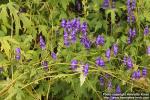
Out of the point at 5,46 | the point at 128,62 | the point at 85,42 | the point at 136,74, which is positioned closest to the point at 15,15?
the point at 5,46

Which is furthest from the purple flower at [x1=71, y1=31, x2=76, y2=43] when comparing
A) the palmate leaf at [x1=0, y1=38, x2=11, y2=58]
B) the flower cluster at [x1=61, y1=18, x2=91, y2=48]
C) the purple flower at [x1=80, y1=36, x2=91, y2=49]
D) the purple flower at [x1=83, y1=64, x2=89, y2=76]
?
the palmate leaf at [x1=0, y1=38, x2=11, y2=58]

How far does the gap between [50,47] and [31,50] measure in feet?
0.59

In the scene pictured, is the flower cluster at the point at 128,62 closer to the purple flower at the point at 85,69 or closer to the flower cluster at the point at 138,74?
the flower cluster at the point at 138,74

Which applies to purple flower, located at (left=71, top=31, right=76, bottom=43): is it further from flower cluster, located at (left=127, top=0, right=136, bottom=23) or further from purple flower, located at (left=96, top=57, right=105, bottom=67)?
flower cluster, located at (left=127, top=0, right=136, bottom=23)

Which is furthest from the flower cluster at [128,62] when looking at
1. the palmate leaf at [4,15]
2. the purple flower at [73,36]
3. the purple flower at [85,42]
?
the palmate leaf at [4,15]

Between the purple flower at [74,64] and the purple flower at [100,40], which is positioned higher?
the purple flower at [100,40]

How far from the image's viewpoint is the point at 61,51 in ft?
11.7

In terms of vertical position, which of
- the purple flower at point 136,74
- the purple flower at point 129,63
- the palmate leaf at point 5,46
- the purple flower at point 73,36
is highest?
the purple flower at point 73,36

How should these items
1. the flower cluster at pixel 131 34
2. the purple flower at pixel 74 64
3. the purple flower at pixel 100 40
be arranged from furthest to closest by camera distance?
the flower cluster at pixel 131 34
the purple flower at pixel 100 40
the purple flower at pixel 74 64

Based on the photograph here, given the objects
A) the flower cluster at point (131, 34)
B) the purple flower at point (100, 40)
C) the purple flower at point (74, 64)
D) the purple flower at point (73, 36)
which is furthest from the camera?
the flower cluster at point (131, 34)

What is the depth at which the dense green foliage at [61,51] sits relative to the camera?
3.40 m

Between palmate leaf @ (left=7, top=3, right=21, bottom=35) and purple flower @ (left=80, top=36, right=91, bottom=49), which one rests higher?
palmate leaf @ (left=7, top=3, right=21, bottom=35)

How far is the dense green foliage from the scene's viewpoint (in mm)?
3400

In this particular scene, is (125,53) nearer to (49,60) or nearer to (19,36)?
(49,60)
